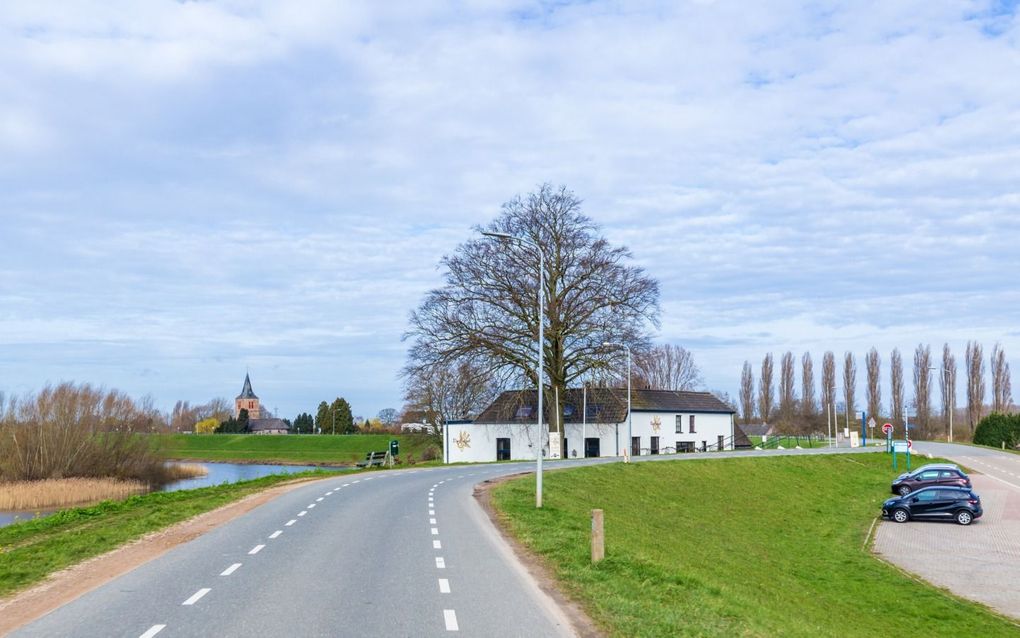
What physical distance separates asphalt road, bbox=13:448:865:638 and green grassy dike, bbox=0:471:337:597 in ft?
5.23

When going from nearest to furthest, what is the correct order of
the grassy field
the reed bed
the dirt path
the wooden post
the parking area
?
the dirt path, the wooden post, the parking area, the reed bed, the grassy field

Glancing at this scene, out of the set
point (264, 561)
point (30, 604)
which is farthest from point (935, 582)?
point (30, 604)

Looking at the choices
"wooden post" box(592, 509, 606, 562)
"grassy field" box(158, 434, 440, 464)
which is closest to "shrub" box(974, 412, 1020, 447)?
"grassy field" box(158, 434, 440, 464)

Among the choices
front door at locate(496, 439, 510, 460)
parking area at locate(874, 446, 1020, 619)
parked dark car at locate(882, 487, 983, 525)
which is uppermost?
front door at locate(496, 439, 510, 460)

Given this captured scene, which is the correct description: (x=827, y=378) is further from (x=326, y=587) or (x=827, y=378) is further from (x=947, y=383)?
(x=326, y=587)

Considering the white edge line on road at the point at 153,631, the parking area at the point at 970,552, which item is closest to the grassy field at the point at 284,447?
the parking area at the point at 970,552

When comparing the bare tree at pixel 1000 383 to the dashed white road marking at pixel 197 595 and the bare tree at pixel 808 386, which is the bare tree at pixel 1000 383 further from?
the dashed white road marking at pixel 197 595

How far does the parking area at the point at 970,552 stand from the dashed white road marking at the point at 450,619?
635 inches

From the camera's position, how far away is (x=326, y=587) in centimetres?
1220

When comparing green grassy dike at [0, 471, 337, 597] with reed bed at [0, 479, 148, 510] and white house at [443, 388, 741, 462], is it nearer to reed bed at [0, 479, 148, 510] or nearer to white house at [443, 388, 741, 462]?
reed bed at [0, 479, 148, 510]

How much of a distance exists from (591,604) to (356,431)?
472 ft

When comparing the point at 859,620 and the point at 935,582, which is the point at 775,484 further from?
the point at 859,620

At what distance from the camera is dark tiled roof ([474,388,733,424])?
175 feet

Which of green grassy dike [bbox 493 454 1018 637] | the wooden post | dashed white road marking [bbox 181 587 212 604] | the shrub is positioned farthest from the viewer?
the shrub
